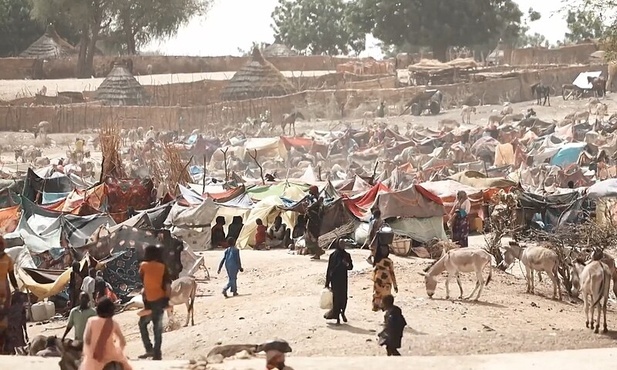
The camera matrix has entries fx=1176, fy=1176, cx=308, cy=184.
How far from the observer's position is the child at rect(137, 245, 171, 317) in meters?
9.52

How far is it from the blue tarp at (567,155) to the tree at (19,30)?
36560 mm

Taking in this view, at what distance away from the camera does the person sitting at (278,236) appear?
19453 mm

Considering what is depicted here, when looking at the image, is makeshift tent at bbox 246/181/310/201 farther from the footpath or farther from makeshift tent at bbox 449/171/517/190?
the footpath

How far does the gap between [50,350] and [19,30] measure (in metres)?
55.5

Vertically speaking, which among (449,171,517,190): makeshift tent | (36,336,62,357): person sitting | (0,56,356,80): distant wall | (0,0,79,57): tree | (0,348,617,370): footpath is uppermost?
(0,0,79,57): tree

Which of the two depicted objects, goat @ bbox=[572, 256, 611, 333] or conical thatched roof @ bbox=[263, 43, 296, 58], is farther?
conical thatched roof @ bbox=[263, 43, 296, 58]

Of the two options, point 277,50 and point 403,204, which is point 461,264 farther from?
point 277,50

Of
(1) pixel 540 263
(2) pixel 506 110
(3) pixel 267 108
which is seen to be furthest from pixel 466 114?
(1) pixel 540 263

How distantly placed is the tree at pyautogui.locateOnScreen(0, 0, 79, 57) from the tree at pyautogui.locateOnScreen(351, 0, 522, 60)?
15.9m

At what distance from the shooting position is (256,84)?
49.3 metres

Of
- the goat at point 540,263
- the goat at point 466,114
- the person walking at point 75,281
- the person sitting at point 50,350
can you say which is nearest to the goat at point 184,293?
the person walking at point 75,281

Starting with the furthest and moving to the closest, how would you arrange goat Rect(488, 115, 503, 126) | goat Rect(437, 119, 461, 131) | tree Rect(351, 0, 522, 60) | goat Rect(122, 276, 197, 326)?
tree Rect(351, 0, 522, 60) → goat Rect(488, 115, 503, 126) → goat Rect(437, 119, 461, 131) → goat Rect(122, 276, 197, 326)

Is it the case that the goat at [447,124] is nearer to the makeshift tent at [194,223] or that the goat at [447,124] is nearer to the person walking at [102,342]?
the makeshift tent at [194,223]

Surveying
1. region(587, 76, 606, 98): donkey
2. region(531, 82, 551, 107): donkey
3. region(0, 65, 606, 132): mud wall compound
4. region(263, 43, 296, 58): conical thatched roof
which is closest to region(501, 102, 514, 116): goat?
region(531, 82, 551, 107): donkey
